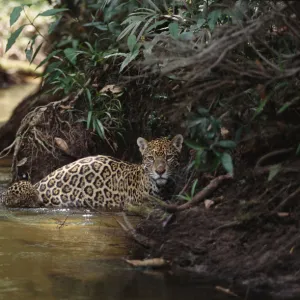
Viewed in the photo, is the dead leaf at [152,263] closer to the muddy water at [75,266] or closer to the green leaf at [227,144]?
the muddy water at [75,266]

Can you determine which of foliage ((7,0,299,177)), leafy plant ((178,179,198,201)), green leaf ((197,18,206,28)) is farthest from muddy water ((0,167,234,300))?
green leaf ((197,18,206,28))

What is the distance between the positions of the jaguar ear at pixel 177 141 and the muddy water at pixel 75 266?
1.13 meters

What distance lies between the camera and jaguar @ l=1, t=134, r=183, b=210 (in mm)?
9180

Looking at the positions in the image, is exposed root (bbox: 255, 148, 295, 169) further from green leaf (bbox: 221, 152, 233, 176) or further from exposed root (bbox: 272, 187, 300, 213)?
green leaf (bbox: 221, 152, 233, 176)

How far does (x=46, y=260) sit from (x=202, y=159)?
62.8 inches

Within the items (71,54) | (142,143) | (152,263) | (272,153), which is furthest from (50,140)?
(272,153)

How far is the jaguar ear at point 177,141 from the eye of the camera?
9.14 meters

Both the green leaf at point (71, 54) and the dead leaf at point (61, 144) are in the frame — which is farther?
the dead leaf at point (61, 144)

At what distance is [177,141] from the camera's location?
9.17 meters

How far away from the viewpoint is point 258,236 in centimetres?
647

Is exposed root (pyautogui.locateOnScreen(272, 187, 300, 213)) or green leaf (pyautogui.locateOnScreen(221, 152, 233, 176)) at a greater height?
green leaf (pyautogui.locateOnScreen(221, 152, 233, 176))

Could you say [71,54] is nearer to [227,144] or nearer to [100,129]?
[100,129]

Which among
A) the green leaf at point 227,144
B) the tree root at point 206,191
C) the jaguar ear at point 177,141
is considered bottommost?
the jaguar ear at point 177,141

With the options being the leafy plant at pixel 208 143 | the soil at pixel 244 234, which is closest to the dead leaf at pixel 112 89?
the soil at pixel 244 234
